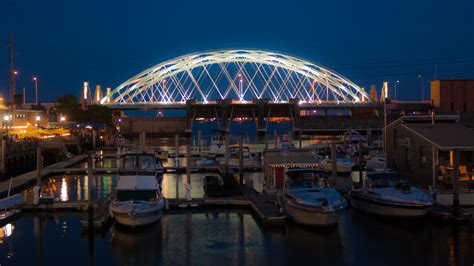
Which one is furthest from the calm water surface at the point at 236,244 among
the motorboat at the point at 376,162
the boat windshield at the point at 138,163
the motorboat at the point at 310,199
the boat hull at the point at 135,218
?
the motorboat at the point at 376,162

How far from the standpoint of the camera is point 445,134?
29.3m

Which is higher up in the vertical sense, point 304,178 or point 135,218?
point 304,178

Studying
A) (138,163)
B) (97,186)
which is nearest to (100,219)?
(138,163)

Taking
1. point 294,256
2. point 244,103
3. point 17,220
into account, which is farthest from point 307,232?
point 244,103

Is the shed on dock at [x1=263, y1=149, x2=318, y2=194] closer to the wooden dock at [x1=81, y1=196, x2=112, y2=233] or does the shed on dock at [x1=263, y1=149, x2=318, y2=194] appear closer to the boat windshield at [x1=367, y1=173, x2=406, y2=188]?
the boat windshield at [x1=367, y1=173, x2=406, y2=188]

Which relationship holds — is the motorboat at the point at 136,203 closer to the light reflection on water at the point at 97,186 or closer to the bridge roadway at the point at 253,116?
the light reflection on water at the point at 97,186

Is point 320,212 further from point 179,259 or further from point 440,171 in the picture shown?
point 440,171

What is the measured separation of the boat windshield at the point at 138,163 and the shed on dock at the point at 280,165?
7.29m

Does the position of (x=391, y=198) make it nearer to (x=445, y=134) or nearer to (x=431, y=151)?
(x=431, y=151)

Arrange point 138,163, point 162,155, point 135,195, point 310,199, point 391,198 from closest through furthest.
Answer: point 310,199, point 135,195, point 391,198, point 138,163, point 162,155

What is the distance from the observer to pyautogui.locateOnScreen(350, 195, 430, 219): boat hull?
24.0 m

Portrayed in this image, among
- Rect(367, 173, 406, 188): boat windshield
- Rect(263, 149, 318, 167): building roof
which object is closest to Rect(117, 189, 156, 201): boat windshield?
Rect(263, 149, 318, 167): building roof

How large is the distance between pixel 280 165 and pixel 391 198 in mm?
6666

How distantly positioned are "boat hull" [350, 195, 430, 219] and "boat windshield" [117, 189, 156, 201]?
9.34 meters
